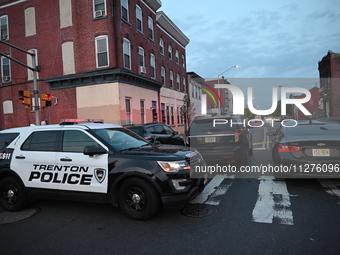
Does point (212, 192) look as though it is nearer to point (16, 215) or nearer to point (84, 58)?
point (16, 215)

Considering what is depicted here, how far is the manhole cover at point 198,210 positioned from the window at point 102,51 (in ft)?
49.1

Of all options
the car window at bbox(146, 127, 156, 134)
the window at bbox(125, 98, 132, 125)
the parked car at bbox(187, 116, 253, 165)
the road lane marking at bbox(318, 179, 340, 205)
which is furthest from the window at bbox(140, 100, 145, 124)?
the road lane marking at bbox(318, 179, 340, 205)

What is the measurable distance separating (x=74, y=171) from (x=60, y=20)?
1773 cm

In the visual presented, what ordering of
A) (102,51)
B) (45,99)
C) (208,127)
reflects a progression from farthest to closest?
1. (102,51)
2. (45,99)
3. (208,127)

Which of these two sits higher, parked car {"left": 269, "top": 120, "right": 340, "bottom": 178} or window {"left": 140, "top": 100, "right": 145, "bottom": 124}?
window {"left": 140, "top": 100, "right": 145, "bottom": 124}

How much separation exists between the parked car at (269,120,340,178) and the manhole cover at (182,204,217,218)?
2174 mm

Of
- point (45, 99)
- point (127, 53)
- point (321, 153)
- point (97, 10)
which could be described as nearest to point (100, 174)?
point (321, 153)

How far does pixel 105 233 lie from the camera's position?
3.94 metres

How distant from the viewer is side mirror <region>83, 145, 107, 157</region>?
4402 millimetres

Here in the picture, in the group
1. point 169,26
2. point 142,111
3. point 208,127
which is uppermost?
point 169,26

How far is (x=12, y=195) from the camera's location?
17.1 feet

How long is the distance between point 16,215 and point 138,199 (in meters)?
2.57

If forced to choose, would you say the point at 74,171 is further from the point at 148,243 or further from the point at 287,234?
the point at 287,234

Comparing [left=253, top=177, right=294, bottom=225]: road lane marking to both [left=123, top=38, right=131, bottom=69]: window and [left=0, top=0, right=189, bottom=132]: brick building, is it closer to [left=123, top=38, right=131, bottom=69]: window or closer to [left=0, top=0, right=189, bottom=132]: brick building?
[left=0, top=0, right=189, bottom=132]: brick building
